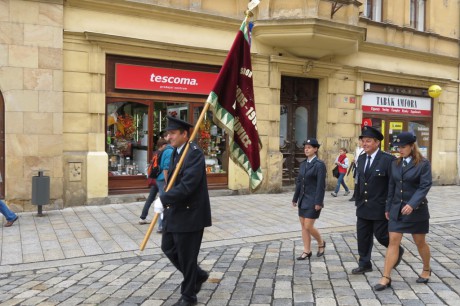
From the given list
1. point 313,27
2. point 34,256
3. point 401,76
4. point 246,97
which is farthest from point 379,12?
point 34,256

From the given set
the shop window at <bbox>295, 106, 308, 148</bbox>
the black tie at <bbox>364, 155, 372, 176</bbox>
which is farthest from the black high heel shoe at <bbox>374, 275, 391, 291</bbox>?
the shop window at <bbox>295, 106, 308, 148</bbox>

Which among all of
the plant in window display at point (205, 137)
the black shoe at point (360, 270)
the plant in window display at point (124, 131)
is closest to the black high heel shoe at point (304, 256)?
the black shoe at point (360, 270)

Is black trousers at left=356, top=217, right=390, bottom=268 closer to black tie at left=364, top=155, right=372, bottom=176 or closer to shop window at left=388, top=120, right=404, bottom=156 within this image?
black tie at left=364, top=155, right=372, bottom=176

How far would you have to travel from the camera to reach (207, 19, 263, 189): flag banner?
5086 millimetres

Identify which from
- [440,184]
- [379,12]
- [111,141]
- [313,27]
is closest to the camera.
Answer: [111,141]

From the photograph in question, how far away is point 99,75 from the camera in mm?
10320

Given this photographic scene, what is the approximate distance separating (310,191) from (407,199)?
1422 millimetres

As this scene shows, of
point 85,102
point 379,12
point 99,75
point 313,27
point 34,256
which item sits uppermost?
point 379,12

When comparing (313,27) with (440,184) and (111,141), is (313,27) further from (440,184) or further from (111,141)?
(440,184)

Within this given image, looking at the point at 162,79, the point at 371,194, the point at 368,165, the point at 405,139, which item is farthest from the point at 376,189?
the point at 162,79

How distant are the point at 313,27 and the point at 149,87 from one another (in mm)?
4597

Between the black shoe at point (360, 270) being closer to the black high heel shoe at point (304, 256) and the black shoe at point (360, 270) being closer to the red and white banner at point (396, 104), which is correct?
the black high heel shoe at point (304, 256)

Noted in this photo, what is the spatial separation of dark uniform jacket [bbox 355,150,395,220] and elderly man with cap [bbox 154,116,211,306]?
2020 mm

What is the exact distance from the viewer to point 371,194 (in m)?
5.23
